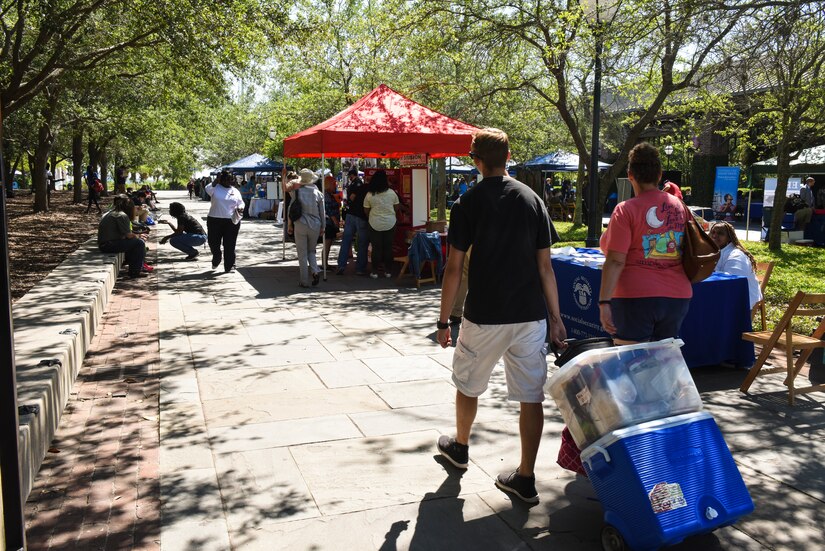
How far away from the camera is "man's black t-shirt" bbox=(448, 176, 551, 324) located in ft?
12.3

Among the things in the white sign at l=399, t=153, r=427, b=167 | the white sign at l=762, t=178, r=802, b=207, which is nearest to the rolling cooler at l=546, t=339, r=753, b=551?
the white sign at l=399, t=153, r=427, b=167

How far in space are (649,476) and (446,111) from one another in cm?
Answer: 2240

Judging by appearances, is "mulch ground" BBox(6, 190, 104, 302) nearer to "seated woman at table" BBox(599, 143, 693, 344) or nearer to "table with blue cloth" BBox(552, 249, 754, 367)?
"table with blue cloth" BBox(552, 249, 754, 367)

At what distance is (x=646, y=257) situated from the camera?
4.43m

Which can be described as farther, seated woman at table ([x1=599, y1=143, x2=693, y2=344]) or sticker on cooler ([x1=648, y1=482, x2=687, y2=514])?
seated woman at table ([x1=599, y1=143, x2=693, y2=344])

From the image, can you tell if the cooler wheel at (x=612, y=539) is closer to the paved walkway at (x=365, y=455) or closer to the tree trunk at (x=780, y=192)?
the paved walkway at (x=365, y=455)

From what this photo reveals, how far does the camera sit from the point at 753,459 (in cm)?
460

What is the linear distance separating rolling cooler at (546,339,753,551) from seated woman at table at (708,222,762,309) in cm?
364

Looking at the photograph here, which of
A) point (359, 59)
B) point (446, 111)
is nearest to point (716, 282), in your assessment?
point (446, 111)

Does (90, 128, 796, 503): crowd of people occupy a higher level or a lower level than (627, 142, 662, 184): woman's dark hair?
lower

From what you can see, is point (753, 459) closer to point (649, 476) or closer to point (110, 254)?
point (649, 476)

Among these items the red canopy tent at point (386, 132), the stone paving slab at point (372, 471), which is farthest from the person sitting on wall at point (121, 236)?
the stone paving slab at point (372, 471)

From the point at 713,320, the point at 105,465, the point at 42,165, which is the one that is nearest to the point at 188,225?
the point at 105,465

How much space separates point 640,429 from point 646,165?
1.77 m
